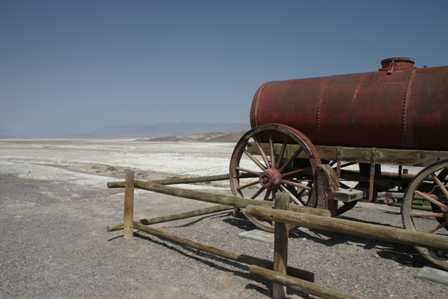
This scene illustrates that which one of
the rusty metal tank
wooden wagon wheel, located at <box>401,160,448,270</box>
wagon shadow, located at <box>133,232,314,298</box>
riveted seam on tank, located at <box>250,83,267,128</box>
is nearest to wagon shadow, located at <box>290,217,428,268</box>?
wooden wagon wheel, located at <box>401,160,448,270</box>

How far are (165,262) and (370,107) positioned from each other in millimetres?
4000

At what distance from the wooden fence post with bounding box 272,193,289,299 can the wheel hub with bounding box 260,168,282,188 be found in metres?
2.50

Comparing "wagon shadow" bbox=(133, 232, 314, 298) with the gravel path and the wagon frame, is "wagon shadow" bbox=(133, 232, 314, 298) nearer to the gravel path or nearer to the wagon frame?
the gravel path

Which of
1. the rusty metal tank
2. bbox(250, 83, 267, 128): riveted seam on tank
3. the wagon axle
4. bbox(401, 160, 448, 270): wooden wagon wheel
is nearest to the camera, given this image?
bbox(401, 160, 448, 270): wooden wagon wheel

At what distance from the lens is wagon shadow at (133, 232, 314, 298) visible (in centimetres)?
463

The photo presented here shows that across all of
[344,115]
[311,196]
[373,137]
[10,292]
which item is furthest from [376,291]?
[10,292]

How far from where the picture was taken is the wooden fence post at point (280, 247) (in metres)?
4.18

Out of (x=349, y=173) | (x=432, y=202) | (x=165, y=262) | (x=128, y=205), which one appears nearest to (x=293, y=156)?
(x=349, y=173)

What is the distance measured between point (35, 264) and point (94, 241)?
4.05ft

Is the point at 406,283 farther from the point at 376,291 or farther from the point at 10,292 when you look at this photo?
the point at 10,292

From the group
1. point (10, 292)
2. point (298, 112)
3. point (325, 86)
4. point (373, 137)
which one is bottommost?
point (10, 292)

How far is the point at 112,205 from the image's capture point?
387 inches

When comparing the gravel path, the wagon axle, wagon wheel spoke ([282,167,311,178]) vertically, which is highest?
wagon wheel spoke ([282,167,311,178])

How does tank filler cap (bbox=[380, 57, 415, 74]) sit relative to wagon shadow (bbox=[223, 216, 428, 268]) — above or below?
above
